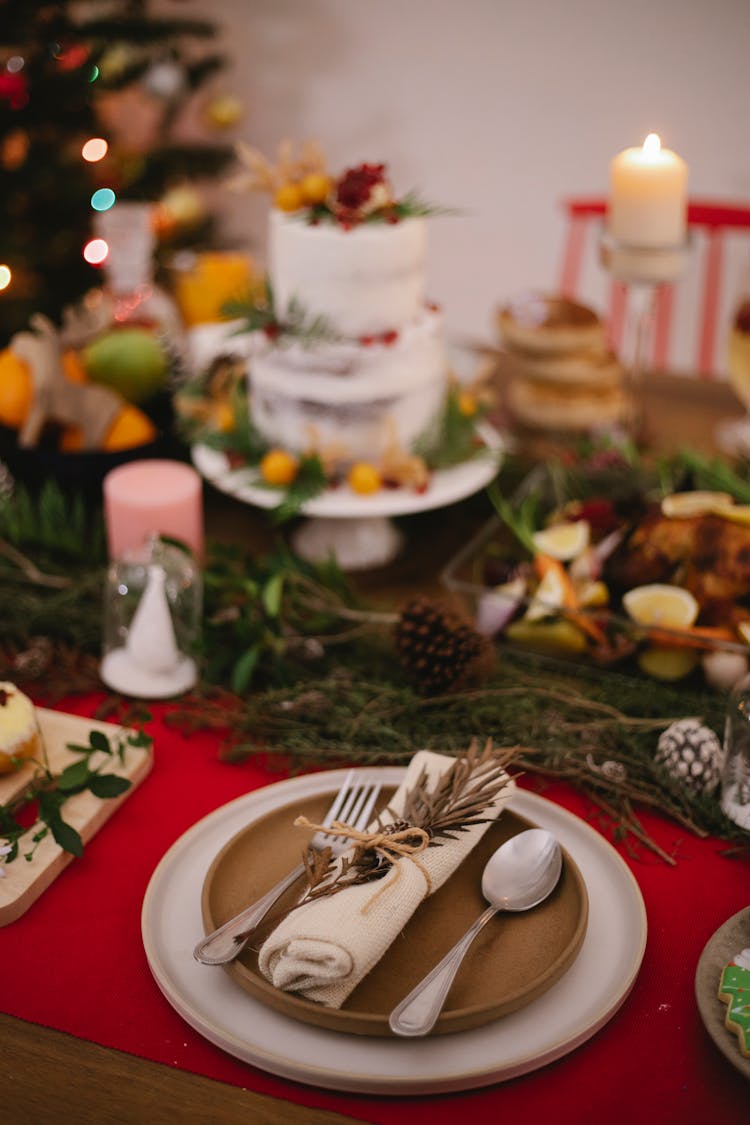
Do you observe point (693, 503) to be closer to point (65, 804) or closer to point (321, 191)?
point (321, 191)

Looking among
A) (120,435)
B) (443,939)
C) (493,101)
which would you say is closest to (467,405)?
(120,435)

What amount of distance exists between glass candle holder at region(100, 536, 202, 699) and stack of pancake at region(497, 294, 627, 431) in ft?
2.27

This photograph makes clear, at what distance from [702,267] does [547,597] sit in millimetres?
2137

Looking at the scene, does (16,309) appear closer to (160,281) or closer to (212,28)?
(160,281)

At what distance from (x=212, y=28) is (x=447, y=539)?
70.7 inches

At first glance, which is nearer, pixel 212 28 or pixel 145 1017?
pixel 145 1017

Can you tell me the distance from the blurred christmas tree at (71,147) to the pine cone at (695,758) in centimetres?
124

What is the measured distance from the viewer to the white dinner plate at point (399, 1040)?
1.96 feet

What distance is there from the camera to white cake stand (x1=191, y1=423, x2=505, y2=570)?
3.89 ft

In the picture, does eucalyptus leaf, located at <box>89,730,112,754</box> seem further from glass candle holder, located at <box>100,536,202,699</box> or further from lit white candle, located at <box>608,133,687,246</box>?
lit white candle, located at <box>608,133,687,246</box>

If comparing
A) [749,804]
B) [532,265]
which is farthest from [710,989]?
[532,265]

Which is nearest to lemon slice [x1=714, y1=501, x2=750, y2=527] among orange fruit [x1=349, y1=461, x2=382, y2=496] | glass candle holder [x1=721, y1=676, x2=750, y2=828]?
glass candle holder [x1=721, y1=676, x2=750, y2=828]

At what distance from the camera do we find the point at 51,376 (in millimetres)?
1256

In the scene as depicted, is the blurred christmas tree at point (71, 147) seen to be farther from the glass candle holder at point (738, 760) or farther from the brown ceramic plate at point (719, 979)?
the brown ceramic plate at point (719, 979)
